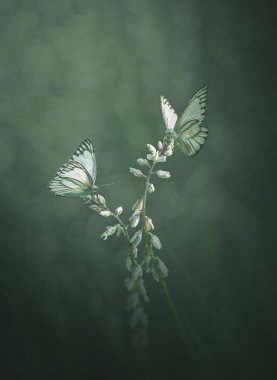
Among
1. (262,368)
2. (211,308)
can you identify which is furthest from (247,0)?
(262,368)

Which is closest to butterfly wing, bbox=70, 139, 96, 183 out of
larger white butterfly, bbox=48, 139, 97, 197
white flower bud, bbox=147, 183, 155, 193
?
larger white butterfly, bbox=48, 139, 97, 197

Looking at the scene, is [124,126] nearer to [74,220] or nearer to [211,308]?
[74,220]

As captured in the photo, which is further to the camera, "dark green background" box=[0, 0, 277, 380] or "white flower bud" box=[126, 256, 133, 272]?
"dark green background" box=[0, 0, 277, 380]

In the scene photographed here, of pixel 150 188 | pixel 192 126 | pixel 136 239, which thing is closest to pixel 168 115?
pixel 192 126

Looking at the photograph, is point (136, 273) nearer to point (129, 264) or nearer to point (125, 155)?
point (129, 264)

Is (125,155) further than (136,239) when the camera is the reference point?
Yes

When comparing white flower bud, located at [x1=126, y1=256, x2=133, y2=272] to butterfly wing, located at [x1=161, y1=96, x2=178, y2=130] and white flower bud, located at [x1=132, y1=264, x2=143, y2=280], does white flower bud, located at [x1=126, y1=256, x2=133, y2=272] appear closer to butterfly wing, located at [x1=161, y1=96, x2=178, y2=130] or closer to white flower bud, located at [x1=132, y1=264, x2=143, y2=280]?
white flower bud, located at [x1=132, y1=264, x2=143, y2=280]
